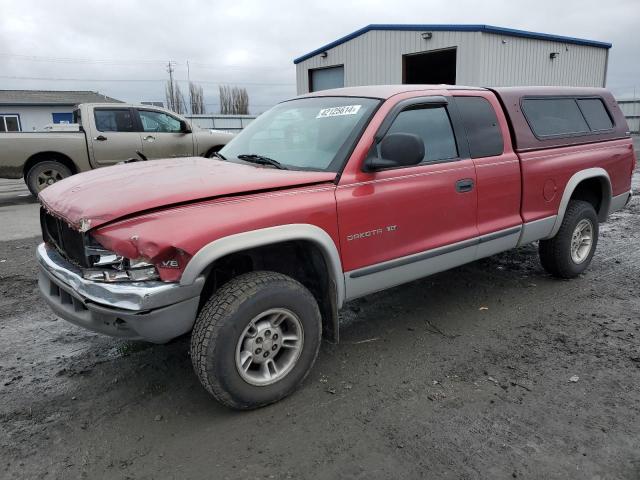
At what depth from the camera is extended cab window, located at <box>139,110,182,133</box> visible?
425 inches

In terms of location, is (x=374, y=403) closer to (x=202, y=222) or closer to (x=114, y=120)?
(x=202, y=222)

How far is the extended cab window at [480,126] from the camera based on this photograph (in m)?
4.03

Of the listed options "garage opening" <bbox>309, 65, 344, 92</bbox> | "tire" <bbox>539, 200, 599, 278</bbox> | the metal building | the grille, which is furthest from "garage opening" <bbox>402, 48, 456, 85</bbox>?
the grille

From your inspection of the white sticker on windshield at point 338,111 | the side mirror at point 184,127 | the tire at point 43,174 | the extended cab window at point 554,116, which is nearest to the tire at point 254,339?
the white sticker on windshield at point 338,111

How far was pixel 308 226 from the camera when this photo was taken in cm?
296

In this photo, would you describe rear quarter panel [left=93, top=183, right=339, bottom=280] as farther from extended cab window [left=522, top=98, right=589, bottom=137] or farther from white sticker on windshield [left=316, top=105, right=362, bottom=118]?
extended cab window [left=522, top=98, right=589, bottom=137]

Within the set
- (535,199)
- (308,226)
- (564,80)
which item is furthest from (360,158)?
(564,80)

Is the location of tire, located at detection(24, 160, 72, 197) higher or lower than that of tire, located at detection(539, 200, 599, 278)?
higher

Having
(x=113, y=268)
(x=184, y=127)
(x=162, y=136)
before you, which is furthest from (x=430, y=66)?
(x=113, y=268)

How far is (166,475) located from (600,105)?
5.37 meters

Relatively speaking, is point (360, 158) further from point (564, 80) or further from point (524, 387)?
point (564, 80)

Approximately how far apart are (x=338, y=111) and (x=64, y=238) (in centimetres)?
203

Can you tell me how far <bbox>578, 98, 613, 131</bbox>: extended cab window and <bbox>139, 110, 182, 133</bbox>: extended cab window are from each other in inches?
323

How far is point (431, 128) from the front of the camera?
3.85 meters
